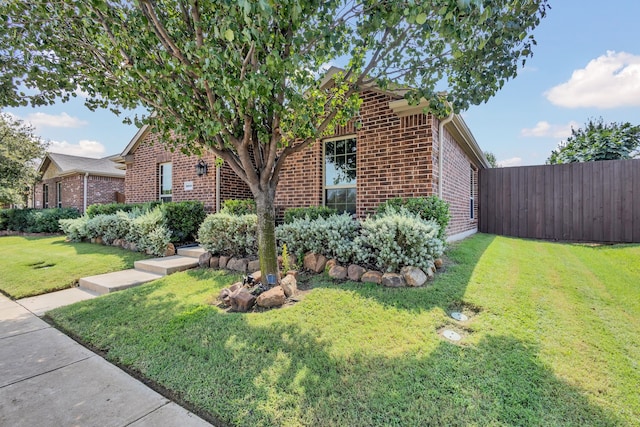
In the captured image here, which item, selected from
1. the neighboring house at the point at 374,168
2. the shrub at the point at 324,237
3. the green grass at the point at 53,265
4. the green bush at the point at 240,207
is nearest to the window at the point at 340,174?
the neighboring house at the point at 374,168

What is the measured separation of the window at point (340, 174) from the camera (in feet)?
22.5

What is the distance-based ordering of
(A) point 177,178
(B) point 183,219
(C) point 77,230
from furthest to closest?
(C) point 77,230
(A) point 177,178
(B) point 183,219

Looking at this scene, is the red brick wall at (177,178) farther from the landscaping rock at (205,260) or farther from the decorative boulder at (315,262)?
the decorative boulder at (315,262)

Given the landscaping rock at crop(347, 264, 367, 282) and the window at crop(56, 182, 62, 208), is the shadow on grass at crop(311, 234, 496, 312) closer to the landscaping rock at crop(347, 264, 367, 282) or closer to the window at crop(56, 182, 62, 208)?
the landscaping rock at crop(347, 264, 367, 282)

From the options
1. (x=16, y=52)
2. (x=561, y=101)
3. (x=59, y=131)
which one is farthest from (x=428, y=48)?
(x=59, y=131)

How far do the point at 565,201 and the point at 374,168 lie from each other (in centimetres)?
758

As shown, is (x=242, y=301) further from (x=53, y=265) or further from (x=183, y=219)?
(x=53, y=265)

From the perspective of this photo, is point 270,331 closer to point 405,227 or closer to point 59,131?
point 405,227

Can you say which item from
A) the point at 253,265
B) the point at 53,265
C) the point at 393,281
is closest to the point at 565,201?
the point at 393,281

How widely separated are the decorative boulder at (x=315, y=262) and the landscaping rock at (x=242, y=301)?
1.42 metres

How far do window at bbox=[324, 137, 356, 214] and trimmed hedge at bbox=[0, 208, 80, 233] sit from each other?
1426 centimetres

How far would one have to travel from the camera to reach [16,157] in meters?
15.0

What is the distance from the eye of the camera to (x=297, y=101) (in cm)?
342

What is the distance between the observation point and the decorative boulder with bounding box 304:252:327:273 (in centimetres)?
505
